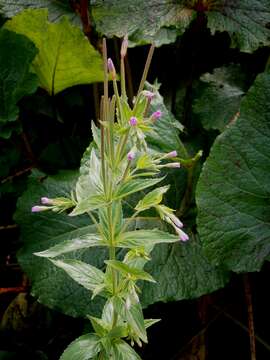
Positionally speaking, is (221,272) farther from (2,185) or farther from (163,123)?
(2,185)

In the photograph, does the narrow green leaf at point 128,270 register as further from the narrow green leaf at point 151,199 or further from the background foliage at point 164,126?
the background foliage at point 164,126

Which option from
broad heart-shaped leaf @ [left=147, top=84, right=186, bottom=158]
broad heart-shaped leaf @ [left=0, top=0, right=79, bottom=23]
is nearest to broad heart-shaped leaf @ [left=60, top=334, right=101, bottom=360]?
broad heart-shaped leaf @ [left=147, top=84, right=186, bottom=158]

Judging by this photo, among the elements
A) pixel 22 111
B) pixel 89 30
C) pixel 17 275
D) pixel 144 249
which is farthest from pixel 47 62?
pixel 144 249

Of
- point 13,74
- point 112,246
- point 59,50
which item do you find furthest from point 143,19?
point 112,246

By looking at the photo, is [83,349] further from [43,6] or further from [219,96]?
[43,6]

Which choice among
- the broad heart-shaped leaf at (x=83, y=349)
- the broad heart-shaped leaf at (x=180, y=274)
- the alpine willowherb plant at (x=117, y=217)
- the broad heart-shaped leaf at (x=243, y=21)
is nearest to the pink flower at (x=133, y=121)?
the alpine willowherb plant at (x=117, y=217)

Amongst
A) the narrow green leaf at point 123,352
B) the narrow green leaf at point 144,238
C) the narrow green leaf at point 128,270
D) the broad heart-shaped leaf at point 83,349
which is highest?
the narrow green leaf at point 144,238

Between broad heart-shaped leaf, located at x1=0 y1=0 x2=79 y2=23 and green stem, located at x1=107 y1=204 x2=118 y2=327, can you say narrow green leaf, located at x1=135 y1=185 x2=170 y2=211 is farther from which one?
broad heart-shaped leaf, located at x1=0 y1=0 x2=79 y2=23
